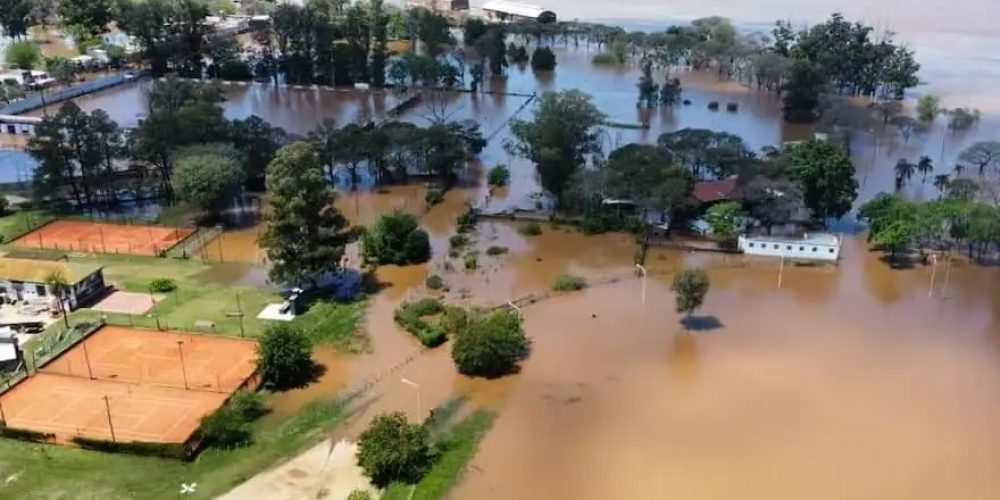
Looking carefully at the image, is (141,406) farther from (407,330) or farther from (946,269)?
(946,269)

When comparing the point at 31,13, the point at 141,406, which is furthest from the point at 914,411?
the point at 31,13

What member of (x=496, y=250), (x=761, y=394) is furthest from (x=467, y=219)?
(x=761, y=394)

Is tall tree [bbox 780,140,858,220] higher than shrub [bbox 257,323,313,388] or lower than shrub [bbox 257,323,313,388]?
higher

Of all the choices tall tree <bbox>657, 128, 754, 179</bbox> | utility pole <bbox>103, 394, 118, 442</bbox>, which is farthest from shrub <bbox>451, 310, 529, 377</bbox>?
tall tree <bbox>657, 128, 754, 179</bbox>

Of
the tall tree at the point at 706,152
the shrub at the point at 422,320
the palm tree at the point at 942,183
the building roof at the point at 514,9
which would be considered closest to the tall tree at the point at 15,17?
the building roof at the point at 514,9

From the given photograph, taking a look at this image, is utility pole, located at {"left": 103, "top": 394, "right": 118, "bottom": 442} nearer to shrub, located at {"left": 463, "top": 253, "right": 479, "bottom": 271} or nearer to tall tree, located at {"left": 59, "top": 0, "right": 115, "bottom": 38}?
shrub, located at {"left": 463, "top": 253, "right": 479, "bottom": 271}

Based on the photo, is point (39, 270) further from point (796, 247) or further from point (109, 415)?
point (796, 247)

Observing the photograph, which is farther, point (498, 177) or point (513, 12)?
point (513, 12)
